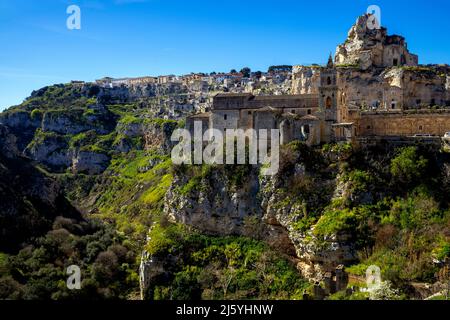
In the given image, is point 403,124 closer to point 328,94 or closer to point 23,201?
point 328,94

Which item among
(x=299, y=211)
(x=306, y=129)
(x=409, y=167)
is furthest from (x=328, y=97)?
(x=299, y=211)

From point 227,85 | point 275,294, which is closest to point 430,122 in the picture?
point 275,294

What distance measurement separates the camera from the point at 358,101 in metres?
54.2

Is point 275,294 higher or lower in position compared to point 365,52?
lower

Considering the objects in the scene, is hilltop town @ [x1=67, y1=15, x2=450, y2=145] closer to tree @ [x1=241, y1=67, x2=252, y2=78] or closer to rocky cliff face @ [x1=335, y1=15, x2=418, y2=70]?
rocky cliff face @ [x1=335, y1=15, x2=418, y2=70]

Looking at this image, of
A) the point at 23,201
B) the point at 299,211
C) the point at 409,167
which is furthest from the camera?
the point at 23,201

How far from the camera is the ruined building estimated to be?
43.4 meters

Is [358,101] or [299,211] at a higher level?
[358,101]

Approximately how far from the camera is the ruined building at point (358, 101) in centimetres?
4341

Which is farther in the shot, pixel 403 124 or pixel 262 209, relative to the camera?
pixel 262 209

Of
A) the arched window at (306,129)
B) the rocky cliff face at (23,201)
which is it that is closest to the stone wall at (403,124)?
the arched window at (306,129)
